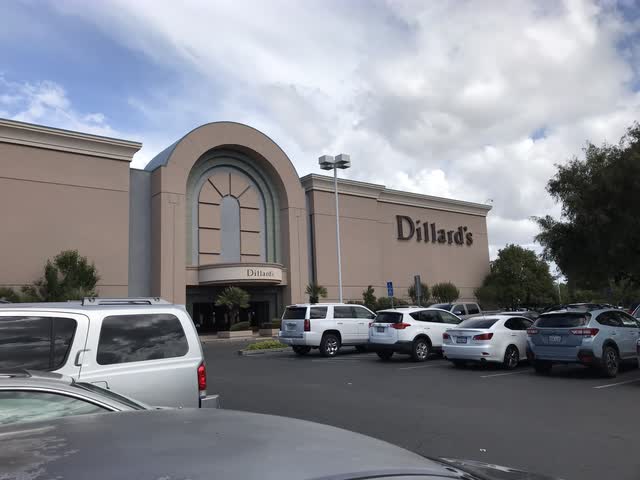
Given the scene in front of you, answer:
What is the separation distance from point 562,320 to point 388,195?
3724 cm

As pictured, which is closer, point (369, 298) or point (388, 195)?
point (369, 298)

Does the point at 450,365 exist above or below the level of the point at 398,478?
below

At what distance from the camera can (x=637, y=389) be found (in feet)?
36.2

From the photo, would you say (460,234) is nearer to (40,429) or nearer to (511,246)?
(511,246)

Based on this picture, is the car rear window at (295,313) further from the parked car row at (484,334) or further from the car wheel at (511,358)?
the car wheel at (511,358)

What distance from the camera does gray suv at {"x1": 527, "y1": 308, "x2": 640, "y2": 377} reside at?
41.1ft

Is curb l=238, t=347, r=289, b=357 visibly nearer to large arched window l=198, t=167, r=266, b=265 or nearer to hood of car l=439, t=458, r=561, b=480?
large arched window l=198, t=167, r=266, b=265

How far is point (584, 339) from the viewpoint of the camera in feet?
41.1

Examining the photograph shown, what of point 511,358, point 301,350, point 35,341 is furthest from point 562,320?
point 35,341

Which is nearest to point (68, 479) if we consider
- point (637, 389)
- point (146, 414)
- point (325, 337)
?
point (146, 414)

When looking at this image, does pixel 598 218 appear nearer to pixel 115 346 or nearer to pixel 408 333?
pixel 408 333

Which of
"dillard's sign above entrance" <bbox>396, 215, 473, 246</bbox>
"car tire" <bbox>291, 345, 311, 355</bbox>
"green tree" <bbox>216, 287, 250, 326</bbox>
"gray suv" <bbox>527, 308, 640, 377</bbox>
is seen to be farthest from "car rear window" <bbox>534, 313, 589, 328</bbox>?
"dillard's sign above entrance" <bbox>396, 215, 473, 246</bbox>

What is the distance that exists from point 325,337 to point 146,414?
1758 cm

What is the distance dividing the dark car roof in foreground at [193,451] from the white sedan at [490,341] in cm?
1301
